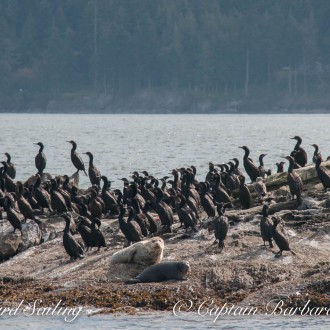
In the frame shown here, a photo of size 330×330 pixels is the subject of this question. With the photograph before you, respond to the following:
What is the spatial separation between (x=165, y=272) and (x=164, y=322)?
67.6 inches

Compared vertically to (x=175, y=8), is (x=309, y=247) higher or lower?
lower

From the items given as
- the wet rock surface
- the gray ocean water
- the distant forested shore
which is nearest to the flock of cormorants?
the wet rock surface

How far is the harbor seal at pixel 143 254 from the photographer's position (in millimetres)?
20000

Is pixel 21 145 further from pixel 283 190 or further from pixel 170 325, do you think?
pixel 170 325

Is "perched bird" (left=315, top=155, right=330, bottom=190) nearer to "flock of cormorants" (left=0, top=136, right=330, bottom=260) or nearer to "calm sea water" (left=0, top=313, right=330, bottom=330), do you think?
"flock of cormorants" (left=0, top=136, right=330, bottom=260)

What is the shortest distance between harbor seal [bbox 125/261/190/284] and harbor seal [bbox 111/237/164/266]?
2.73ft

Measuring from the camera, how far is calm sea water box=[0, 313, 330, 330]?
1706 centimetres

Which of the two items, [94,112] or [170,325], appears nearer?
[170,325]

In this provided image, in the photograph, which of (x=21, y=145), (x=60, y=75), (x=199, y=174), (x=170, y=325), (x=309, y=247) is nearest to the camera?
(x=170, y=325)

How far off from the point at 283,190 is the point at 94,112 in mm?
151664

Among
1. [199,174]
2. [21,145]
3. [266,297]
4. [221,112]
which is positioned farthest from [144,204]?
[221,112]

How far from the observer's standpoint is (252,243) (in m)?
20.9

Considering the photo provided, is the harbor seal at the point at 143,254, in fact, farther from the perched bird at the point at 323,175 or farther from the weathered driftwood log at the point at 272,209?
the perched bird at the point at 323,175

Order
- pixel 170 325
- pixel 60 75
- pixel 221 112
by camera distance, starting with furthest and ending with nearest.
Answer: pixel 60 75 → pixel 221 112 → pixel 170 325
